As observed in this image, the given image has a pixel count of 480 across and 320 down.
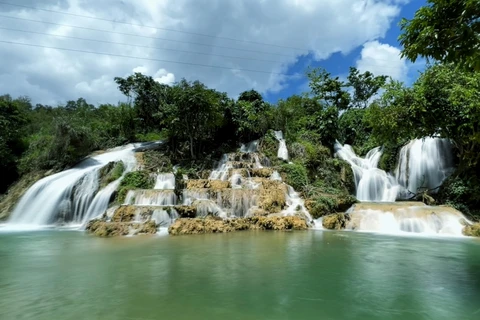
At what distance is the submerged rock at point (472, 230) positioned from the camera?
11.1 metres

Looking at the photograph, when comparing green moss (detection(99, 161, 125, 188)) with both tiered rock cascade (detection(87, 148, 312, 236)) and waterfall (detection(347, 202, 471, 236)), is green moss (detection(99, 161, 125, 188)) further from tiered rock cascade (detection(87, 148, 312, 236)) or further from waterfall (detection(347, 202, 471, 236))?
waterfall (detection(347, 202, 471, 236))

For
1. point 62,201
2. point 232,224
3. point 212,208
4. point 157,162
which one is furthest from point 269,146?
point 62,201

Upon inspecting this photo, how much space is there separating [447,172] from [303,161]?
8.06 m

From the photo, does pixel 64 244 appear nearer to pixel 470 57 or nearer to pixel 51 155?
pixel 470 57

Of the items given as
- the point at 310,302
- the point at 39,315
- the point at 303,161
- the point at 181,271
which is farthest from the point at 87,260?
the point at 303,161

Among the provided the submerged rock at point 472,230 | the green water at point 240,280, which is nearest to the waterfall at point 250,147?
the submerged rock at point 472,230

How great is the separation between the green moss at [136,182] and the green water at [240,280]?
20.3 feet

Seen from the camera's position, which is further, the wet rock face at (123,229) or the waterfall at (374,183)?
the waterfall at (374,183)

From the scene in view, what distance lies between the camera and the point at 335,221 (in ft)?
43.3

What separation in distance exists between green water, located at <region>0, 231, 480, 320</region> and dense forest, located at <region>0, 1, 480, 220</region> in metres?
3.11

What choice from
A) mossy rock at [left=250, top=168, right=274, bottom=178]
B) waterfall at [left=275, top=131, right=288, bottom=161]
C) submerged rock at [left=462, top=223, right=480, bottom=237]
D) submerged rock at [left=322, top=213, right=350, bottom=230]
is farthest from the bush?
waterfall at [left=275, top=131, right=288, bottom=161]

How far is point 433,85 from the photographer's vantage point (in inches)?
560

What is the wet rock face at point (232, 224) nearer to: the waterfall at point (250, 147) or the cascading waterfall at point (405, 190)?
the cascading waterfall at point (405, 190)

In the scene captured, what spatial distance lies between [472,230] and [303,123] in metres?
16.0
